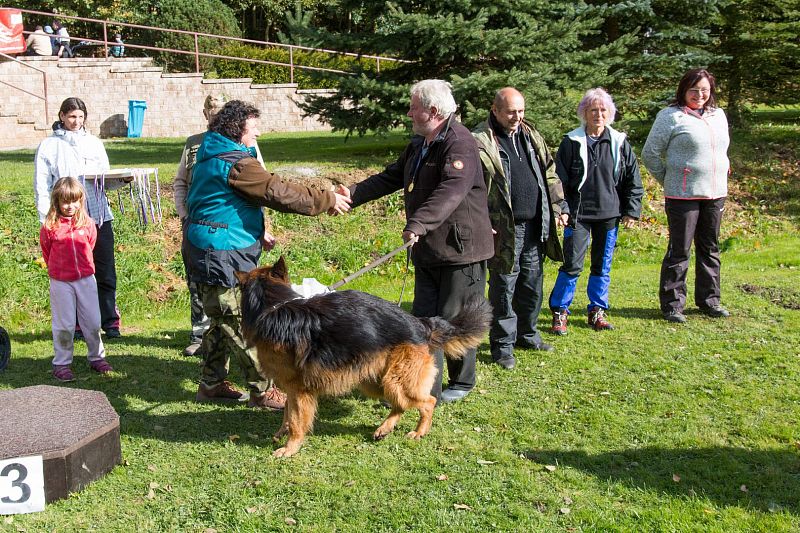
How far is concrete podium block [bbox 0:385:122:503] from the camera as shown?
12.5 ft

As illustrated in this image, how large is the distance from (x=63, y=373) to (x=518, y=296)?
386 cm

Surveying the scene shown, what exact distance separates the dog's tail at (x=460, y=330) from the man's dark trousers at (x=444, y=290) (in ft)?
0.62

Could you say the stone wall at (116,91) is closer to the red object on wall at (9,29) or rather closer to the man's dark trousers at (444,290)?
the red object on wall at (9,29)

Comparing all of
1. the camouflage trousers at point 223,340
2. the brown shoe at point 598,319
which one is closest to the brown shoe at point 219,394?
the camouflage trousers at point 223,340

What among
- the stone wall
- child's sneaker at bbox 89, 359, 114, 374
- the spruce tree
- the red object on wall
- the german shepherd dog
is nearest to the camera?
the german shepherd dog

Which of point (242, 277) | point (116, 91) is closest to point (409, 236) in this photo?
point (242, 277)

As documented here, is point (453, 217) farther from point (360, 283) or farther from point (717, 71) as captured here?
point (717, 71)

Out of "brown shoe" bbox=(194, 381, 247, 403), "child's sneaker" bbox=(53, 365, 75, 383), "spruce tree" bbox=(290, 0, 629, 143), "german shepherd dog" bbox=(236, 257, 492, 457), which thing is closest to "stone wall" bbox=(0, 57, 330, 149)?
"spruce tree" bbox=(290, 0, 629, 143)

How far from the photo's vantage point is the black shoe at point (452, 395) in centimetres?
532

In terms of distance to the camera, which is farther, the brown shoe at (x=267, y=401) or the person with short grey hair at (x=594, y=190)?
the person with short grey hair at (x=594, y=190)

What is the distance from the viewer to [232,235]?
4828 millimetres

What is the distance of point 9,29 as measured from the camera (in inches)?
758

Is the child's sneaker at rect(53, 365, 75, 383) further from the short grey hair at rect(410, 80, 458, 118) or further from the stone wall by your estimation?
the stone wall

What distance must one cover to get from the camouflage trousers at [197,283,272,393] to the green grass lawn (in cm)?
24
